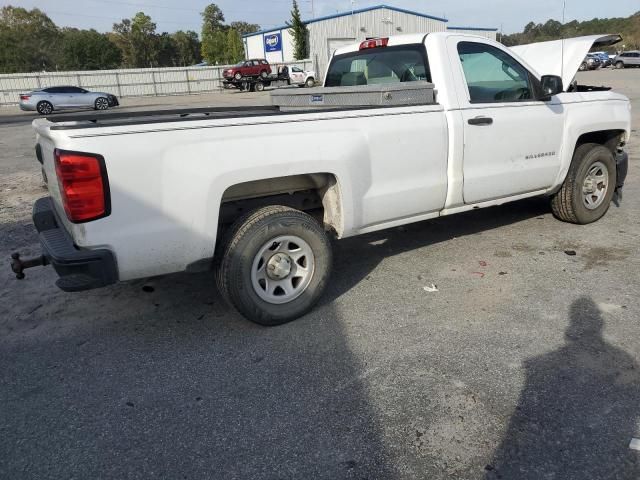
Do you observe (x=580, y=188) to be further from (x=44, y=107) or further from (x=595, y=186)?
(x=44, y=107)

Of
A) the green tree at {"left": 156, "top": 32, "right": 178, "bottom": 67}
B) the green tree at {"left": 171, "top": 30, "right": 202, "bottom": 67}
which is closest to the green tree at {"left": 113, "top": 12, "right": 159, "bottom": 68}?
the green tree at {"left": 156, "top": 32, "right": 178, "bottom": 67}

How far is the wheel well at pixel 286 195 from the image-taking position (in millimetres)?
3775

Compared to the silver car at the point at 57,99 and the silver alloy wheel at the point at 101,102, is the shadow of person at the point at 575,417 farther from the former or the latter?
the silver alloy wheel at the point at 101,102

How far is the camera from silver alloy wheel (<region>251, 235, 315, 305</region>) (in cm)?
374

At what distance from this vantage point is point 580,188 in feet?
18.1

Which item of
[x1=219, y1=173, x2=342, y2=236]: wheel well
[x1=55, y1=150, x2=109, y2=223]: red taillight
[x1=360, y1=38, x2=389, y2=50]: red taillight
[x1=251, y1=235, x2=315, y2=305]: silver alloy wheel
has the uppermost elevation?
[x1=360, y1=38, x2=389, y2=50]: red taillight

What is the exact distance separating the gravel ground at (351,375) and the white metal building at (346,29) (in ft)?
164

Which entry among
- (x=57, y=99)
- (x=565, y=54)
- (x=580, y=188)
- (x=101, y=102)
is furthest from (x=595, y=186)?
(x=101, y=102)

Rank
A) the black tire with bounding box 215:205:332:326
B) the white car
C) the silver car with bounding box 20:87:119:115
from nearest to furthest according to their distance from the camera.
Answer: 1. the black tire with bounding box 215:205:332:326
2. the silver car with bounding box 20:87:119:115
3. the white car

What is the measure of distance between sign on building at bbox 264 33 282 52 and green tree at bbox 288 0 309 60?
5.02 metres

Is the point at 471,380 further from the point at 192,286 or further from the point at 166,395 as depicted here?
the point at 192,286

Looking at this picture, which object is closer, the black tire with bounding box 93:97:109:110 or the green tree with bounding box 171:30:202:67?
the black tire with bounding box 93:97:109:110

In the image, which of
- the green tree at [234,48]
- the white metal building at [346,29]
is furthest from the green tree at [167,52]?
the white metal building at [346,29]

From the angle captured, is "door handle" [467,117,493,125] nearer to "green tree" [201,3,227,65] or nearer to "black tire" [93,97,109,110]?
"black tire" [93,97,109,110]
